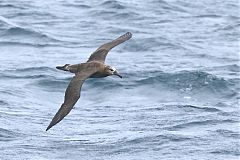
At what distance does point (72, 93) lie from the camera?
13.4 metres

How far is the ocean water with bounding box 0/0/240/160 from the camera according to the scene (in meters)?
15.5

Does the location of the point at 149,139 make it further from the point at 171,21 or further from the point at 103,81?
the point at 171,21

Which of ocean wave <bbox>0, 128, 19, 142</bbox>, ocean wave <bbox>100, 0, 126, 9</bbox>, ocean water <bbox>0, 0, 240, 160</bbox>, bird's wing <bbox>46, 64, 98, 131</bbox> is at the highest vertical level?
bird's wing <bbox>46, 64, 98, 131</bbox>

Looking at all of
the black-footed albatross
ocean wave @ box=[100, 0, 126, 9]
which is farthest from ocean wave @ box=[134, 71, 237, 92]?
ocean wave @ box=[100, 0, 126, 9]

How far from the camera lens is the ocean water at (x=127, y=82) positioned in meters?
15.5

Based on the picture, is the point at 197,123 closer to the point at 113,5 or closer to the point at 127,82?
the point at 127,82

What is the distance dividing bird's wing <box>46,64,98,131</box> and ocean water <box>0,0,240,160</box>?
1.60 m

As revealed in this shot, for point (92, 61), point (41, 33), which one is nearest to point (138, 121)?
point (92, 61)

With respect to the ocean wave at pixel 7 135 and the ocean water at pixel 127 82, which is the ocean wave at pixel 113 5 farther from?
the ocean wave at pixel 7 135

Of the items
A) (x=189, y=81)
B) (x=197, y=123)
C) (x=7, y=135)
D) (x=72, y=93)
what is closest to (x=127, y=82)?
(x=189, y=81)

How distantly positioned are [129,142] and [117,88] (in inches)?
162

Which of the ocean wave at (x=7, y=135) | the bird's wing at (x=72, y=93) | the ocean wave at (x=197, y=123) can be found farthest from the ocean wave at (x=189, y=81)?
the bird's wing at (x=72, y=93)

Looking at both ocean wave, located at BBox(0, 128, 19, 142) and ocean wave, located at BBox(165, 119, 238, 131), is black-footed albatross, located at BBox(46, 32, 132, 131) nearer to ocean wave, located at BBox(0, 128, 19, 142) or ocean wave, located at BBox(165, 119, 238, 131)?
ocean wave, located at BBox(0, 128, 19, 142)

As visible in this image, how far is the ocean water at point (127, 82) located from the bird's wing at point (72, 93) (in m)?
1.60
